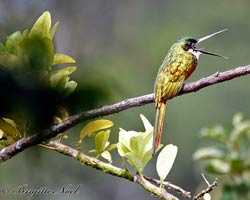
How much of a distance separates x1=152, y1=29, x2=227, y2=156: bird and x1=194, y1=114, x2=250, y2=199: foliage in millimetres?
255

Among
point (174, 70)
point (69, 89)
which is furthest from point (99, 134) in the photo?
point (174, 70)

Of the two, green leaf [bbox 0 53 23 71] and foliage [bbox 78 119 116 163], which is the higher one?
foliage [bbox 78 119 116 163]

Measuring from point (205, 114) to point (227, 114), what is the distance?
34 centimetres

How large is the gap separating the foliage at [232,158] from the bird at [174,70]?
255 millimetres

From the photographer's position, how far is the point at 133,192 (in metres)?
10.2

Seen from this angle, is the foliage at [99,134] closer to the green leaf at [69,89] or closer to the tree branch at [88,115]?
the tree branch at [88,115]

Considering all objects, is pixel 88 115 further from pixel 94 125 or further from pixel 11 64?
pixel 94 125

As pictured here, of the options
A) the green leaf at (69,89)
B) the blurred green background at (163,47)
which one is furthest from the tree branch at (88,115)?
the blurred green background at (163,47)

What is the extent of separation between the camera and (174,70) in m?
1.90

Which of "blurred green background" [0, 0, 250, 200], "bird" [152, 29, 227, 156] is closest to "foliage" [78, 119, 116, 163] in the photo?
"bird" [152, 29, 227, 156]

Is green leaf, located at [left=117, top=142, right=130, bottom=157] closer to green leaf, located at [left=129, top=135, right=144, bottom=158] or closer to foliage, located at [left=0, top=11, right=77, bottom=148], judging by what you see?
green leaf, located at [left=129, top=135, right=144, bottom=158]

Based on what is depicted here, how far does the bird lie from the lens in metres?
1.58

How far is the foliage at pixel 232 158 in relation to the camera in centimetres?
104

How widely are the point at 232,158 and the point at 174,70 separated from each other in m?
0.82
